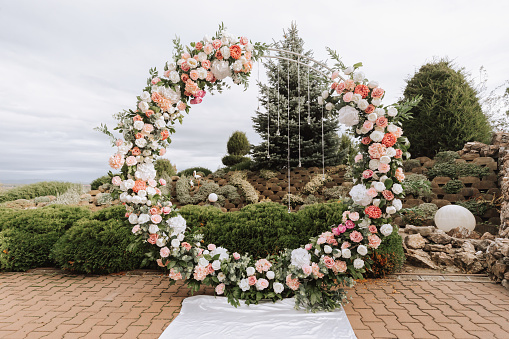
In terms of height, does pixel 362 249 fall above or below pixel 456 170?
below

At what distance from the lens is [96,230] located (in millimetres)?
5121

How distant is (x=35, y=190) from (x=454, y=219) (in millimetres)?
13795

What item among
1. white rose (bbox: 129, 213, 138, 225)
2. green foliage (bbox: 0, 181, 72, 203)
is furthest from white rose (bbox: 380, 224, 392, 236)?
green foliage (bbox: 0, 181, 72, 203)

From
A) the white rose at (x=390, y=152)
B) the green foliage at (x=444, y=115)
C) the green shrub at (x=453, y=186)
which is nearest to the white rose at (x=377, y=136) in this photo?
the white rose at (x=390, y=152)

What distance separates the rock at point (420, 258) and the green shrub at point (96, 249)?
15.0 feet

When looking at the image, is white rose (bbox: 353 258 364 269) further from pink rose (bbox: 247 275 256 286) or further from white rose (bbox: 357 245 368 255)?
pink rose (bbox: 247 275 256 286)

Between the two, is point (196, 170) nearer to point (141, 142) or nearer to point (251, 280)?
point (141, 142)

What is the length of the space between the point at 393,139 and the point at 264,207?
2293 mm

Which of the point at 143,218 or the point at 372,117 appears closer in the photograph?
the point at 372,117

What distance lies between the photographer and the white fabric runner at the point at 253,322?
321cm

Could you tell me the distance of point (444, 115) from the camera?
9.84 meters

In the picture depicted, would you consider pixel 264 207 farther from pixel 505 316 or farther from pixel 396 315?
pixel 505 316

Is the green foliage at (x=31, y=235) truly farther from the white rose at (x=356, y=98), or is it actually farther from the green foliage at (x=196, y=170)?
the green foliage at (x=196, y=170)

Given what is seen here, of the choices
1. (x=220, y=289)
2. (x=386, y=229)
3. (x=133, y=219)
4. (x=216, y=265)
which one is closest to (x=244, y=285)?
(x=220, y=289)
